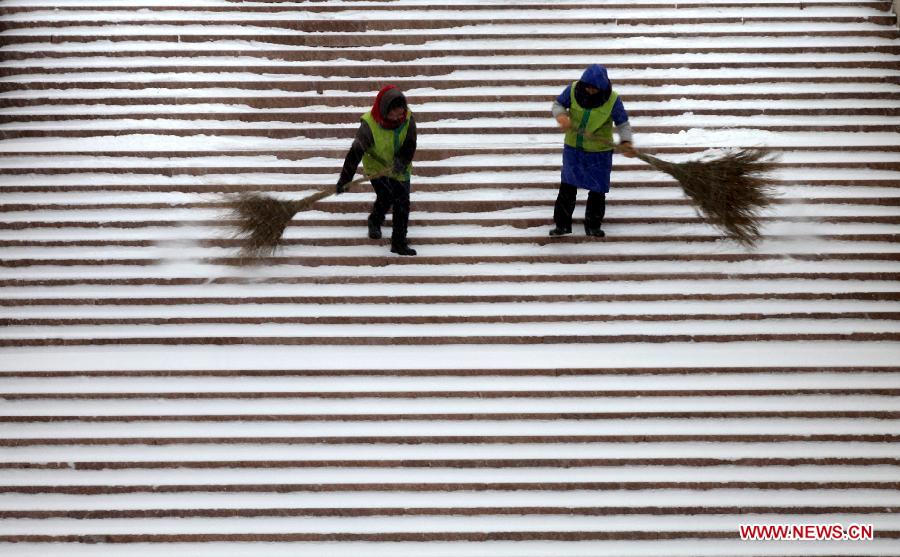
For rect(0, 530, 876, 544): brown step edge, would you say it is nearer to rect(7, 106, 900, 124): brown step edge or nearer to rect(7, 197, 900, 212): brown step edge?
rect(7, 197, 900, 212): brown step edge

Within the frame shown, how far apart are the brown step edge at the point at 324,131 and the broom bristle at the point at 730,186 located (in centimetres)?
82

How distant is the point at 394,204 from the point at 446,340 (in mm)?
1128

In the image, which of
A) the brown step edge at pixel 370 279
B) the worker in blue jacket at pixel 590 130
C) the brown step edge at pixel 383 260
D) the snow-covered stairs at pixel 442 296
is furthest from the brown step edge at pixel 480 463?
the worker in blue jacket at pixel 590 130

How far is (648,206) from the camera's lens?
570cm

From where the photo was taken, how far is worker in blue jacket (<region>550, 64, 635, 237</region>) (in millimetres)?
4655

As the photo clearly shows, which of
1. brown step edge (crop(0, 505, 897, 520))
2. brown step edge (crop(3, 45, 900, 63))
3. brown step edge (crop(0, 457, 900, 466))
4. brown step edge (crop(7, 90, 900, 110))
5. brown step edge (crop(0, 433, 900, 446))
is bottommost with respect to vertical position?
brown step edge (crop(0, 505, 897, 520))

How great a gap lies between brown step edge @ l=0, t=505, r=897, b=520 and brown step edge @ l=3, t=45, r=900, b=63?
4073 millimetres

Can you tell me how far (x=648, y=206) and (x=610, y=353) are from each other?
4.54ft

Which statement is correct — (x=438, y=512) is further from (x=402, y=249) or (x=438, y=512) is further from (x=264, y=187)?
(x=264, y=187)

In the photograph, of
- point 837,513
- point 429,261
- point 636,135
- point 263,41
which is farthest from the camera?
point 263,41

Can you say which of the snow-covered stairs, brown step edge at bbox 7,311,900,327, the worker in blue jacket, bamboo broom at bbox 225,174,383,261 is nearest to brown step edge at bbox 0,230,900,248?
the snow-covered stairs

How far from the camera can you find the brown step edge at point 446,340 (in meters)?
5.17

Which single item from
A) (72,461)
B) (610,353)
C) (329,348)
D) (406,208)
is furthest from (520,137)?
(72,461)

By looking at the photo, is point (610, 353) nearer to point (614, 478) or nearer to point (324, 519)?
point (614, 478)
